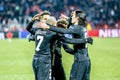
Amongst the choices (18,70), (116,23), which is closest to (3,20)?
(116,23)

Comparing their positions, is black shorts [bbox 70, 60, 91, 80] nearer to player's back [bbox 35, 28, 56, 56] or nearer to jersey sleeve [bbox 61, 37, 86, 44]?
jersey sleeve [bbox 61, 37, 86, 44]

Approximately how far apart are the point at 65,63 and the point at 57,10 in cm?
2328

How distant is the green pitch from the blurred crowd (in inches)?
435

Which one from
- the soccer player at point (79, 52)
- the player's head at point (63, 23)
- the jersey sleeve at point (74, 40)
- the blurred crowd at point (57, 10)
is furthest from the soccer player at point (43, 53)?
the blurred crowd at point (57, 10)

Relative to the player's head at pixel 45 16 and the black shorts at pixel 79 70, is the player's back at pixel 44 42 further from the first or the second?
the black shorts at pixel 79 70

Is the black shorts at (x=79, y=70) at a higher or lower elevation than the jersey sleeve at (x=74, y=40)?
lower

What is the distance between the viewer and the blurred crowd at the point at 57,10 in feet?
136

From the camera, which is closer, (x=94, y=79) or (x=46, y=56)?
(x=46, y=56)

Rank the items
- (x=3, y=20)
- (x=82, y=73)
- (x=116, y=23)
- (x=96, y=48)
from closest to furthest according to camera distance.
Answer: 1. (x=82, y=73)
2. (x=96, y=48)
3. (x=3, y=20)
4. (x=116, y=23)

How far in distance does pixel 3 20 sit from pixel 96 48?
13.8 m

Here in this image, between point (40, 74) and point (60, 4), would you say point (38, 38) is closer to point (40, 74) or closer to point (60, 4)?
point (40, 74)

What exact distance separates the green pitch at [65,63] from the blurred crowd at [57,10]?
1106 cm

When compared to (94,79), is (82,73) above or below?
above

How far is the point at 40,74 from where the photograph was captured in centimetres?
1106
